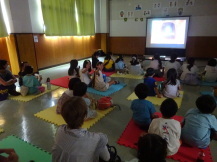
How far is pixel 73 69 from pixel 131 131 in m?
2.58

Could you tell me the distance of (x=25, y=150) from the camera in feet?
6.58

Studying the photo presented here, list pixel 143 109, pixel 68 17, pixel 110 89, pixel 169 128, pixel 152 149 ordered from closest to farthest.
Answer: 1. pixel 152 149
2. pixel 169 128
3. pixel 143 109
4. pixel 110 89
5. pixel 68 17

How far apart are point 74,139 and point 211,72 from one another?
14.9 ft

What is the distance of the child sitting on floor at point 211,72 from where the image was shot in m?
4.41

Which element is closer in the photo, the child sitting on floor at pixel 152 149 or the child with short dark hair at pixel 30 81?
the child sitting on floor at pixel 152 149

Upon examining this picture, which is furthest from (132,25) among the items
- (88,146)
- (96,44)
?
(88,146)

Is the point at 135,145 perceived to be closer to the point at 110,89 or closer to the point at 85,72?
the point at 110,89

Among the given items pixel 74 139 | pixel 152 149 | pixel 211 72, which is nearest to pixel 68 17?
pixel 211 72

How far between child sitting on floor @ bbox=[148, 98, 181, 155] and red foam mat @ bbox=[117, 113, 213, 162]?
115mm

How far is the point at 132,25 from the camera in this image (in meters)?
9.09

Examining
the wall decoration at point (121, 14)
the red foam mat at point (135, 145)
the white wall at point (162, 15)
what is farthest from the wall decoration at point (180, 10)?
the red foam mat at point (135, 145)

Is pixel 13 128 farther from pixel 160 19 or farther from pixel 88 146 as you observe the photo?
pixel 160 19

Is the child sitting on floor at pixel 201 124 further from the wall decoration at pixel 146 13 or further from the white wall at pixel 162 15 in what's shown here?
the wall decoration at pixel 146 13

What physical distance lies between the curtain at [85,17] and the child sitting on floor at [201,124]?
6.80 meters
